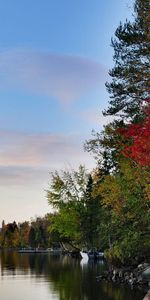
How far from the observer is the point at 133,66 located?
32281 millimetres

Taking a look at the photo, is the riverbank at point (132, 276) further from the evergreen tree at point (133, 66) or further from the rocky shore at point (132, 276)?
the evergreen tree at point (133, 66)

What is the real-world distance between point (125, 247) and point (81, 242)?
49.0 m

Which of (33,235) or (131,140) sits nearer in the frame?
(131,140)

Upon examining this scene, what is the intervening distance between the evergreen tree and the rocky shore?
1133cm

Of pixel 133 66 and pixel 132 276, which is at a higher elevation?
pixel 133 66

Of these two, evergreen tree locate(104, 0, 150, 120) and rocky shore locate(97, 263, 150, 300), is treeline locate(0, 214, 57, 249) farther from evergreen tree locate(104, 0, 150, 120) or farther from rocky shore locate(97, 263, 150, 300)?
evergreen tree locate(104, 0, 150, 120)

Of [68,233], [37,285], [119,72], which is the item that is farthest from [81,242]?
[119,72]

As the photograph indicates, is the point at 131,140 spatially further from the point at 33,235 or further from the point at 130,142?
the point at 33,235

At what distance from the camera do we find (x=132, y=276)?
37438mm

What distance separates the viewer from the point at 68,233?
258 feet

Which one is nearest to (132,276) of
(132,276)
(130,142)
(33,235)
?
(132,276)

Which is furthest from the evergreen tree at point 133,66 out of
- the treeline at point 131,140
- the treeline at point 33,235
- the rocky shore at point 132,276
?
the treeline at point 33,235

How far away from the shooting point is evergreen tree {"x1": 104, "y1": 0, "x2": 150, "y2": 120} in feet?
101

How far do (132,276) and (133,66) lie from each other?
15835mm
